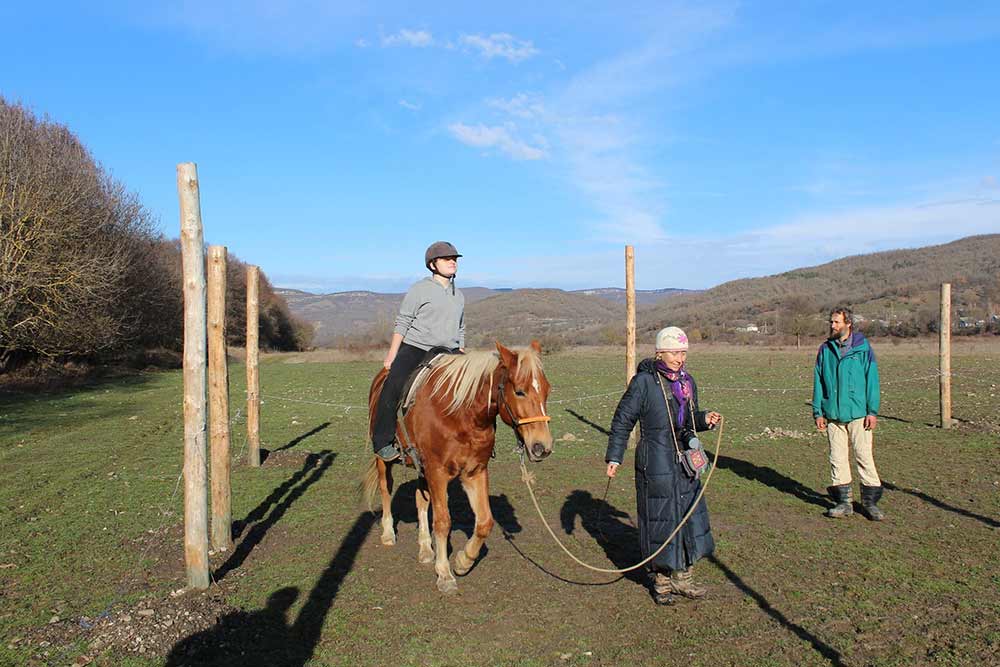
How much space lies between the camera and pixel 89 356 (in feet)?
117

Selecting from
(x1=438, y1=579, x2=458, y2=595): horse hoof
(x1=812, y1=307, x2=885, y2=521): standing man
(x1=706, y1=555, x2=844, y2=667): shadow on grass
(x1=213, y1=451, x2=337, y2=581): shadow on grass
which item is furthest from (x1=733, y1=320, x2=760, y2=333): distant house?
(x1=438, y1=579, x2=458, y2=595): horse hoof

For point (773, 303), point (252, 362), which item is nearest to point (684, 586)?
point (252, 362)

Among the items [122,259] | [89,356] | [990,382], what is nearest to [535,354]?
[990,382]

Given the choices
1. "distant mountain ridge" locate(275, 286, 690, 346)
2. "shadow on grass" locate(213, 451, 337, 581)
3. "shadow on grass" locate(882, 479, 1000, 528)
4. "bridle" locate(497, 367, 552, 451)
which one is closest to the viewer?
"bridle" locate(497, 367, 552, 451)

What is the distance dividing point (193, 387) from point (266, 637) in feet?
7.03

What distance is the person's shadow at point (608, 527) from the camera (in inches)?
254

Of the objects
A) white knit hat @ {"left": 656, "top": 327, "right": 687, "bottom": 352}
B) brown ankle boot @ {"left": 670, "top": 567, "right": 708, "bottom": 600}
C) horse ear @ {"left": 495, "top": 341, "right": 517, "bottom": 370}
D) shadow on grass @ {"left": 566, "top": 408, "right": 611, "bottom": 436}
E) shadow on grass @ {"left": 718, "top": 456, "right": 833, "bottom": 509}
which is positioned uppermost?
white knit hat @ {"left": 656, "top": 327, "right": 687, "bottom": 352}

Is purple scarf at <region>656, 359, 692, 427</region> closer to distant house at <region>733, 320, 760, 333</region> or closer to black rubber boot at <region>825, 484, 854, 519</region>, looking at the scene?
black rubber boot at <region>825, 484, 854, 519</region>

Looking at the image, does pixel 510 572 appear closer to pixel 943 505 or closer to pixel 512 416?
pixel 512 416

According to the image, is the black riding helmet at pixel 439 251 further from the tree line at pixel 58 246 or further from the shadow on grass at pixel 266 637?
the tree line at pixel 58 246

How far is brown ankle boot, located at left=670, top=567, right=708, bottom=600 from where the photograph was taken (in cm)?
541

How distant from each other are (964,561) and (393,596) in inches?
204

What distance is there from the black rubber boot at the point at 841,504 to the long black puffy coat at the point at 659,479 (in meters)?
3.16

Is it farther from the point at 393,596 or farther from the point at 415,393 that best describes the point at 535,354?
the point at 393,596
